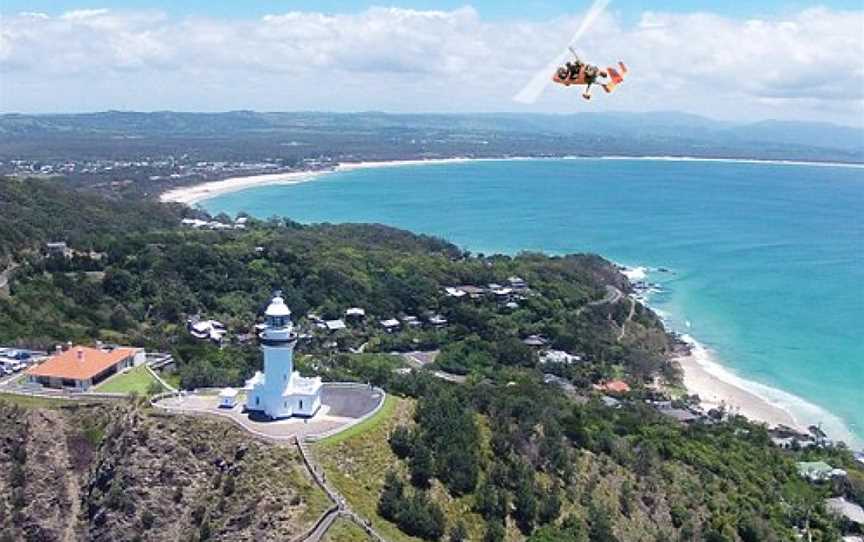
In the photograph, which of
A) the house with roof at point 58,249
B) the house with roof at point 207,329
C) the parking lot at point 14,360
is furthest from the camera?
the house with roof at point 58,249

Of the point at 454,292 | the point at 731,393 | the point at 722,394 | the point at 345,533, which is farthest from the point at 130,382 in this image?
the point at 454,292

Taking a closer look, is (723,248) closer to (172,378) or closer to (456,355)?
(456,355)

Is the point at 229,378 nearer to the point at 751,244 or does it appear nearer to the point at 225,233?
the point at 225,233

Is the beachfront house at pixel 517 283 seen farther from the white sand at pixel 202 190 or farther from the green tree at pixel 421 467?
the white sand at pixel 202 190

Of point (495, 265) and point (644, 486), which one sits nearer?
point (644, 486)

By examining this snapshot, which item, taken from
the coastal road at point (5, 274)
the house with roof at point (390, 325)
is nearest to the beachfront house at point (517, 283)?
the house with roof at point (390, 325)

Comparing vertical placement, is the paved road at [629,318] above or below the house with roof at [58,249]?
below

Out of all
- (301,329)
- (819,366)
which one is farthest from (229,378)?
(819,366)
